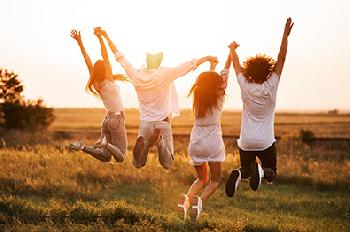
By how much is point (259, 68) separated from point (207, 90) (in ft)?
3.16

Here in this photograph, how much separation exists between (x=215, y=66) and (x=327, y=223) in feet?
43.1

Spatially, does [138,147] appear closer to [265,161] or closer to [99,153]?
[99,153]

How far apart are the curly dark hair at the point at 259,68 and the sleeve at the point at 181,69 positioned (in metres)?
1.00

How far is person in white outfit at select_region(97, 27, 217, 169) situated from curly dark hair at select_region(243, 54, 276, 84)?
3.20ft

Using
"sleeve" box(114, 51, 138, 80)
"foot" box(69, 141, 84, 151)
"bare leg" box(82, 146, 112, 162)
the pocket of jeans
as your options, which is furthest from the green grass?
"sleeve" box(114, 51, 138, 80)

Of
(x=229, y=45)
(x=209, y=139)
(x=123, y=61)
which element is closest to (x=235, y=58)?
(x=229, y=45)

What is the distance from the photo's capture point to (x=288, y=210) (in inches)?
1062

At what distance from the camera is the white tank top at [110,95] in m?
12.3

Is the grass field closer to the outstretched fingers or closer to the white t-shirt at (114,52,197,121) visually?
the white t-shirt at (114,52,197,121)

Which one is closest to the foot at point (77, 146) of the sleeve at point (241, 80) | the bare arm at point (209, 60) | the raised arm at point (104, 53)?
the raised arm at point (104, 53)

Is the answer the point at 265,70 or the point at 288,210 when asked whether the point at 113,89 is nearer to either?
the point at 265,70

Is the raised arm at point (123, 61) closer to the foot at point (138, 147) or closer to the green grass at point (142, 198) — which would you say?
the foot at point (138, 147)

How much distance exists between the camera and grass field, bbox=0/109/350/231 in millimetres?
19812

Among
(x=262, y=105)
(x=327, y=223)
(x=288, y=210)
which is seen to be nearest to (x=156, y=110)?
(x=262, y=105)
